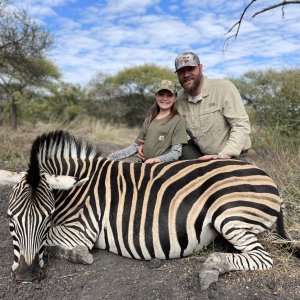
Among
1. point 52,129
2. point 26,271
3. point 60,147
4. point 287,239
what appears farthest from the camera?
point 52,129

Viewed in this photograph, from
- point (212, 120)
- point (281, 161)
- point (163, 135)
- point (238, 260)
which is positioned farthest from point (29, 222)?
point (281, 161)

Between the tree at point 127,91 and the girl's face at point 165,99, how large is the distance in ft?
69.0

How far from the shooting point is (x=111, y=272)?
9.36 feet

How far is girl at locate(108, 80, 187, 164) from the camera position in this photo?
3932 millimetres

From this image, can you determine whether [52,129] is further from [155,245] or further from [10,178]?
[155,245]

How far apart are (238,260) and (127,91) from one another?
24.9m

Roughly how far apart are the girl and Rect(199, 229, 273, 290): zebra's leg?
1257mm

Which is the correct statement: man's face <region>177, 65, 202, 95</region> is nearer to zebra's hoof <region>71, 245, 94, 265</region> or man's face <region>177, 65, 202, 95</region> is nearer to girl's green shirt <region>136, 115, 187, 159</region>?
girl's green shirt <region>136, 115, 187, 159</region>

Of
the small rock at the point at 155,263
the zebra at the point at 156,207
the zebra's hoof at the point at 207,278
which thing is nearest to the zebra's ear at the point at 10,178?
the zebra at the point at 156,207

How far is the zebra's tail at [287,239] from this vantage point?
3057mm

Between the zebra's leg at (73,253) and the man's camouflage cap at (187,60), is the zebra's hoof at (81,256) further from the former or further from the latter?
the man's camouflage cap at (187,60)

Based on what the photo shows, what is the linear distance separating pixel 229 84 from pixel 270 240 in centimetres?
182

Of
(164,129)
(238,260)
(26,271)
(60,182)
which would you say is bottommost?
(238,260)

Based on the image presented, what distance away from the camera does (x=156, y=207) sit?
300 cm
